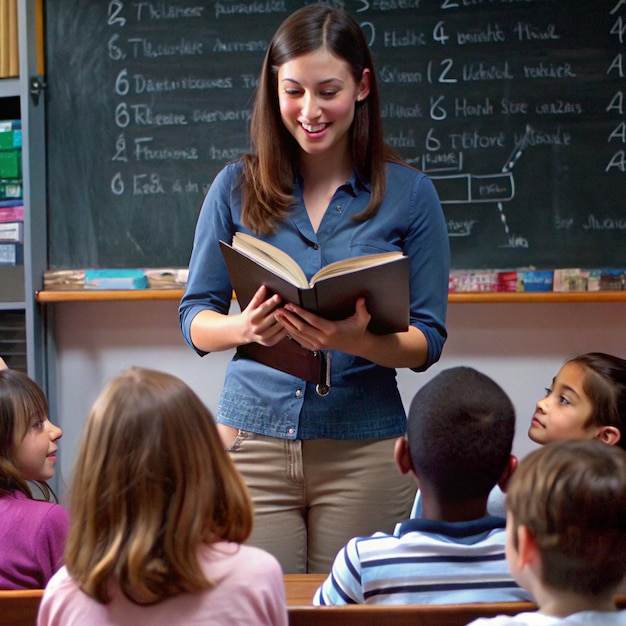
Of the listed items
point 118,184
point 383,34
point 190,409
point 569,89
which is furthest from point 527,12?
point 190,409

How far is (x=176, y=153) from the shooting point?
3.38 metres

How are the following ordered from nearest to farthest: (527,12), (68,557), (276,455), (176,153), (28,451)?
(68,557) < (276,455) < (28,451) < (527,12) < (176,153)

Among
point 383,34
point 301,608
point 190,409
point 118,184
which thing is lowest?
point 301,608

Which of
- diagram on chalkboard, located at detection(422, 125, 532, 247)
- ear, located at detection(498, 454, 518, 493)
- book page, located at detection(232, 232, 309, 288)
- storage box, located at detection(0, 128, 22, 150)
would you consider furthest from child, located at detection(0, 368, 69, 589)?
diagram on chalkboard, located at detection(422, 125, 532, 247)

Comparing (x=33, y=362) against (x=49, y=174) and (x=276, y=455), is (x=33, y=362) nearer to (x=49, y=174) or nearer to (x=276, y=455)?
(x=49, y=174)

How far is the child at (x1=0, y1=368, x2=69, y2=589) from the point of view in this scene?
170 centimetres

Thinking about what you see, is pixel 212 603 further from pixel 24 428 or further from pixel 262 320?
pixel 24 428

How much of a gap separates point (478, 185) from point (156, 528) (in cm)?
235

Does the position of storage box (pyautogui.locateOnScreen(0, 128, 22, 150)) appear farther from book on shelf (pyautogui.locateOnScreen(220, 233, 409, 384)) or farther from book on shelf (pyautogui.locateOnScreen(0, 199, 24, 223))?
book on shelf (pyautogui.locateOnScreen(220, 233, 409, 384))

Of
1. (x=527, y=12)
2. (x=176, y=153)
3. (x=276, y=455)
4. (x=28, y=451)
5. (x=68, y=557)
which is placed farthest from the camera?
(x=176, y=153)

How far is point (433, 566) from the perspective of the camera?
1.27 meters

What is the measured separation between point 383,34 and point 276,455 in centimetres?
204

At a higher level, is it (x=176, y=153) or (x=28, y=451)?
(x=176, y=153)

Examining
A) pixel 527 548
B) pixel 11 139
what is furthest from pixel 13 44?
pixel 527 548
